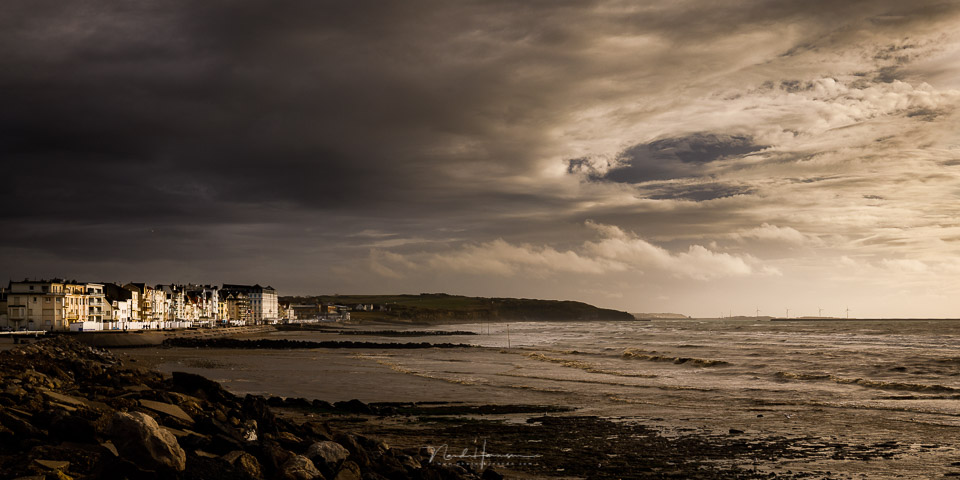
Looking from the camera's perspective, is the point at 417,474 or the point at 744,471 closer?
the point at 417,474

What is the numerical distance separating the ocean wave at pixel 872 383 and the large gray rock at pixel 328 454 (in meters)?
34.3

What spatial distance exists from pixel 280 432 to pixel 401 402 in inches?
552

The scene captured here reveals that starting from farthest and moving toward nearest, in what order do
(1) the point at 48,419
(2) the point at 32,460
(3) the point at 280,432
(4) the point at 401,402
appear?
(4) the point at 401,402, (3) the point at 280,432, (1) the point at 48,419, (2) the point at 32,460

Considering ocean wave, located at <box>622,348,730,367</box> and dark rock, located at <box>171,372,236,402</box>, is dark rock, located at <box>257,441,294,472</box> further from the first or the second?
ocean wave, located at <box>622,348,730,367</box>

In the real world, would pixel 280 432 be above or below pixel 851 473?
above

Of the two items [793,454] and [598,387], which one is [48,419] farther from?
[598,387]

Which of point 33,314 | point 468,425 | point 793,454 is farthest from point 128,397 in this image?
point 33,314

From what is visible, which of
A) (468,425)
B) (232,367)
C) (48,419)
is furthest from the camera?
(232,367)

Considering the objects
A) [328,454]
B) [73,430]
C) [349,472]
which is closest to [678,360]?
[349,472]

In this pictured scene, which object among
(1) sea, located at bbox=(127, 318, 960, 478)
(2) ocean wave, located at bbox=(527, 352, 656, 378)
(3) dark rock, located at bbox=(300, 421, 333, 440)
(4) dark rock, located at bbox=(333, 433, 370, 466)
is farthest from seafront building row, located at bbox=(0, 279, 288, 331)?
(4) dark rock, located at bbox=(333, 433, 370, 466)

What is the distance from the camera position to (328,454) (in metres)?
12.0

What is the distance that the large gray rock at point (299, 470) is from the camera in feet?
35.7

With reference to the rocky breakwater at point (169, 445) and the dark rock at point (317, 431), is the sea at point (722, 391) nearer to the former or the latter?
the dark rock at point (317, 431)

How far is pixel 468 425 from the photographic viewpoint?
881 inches
